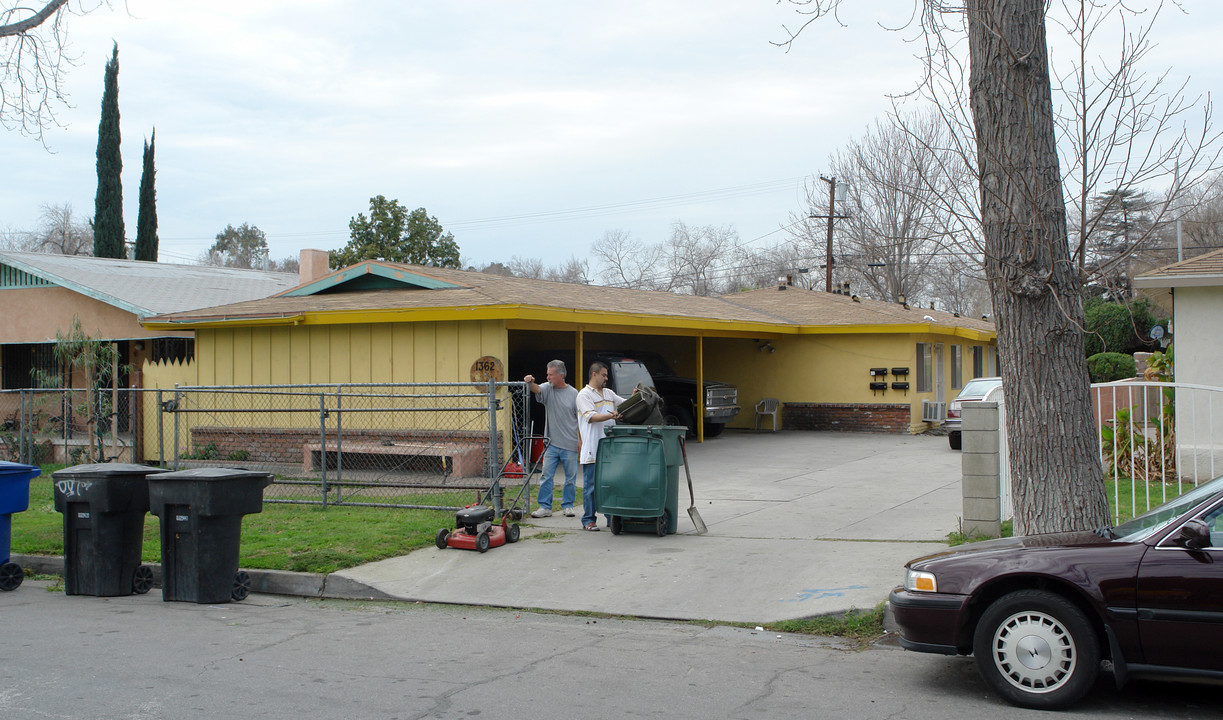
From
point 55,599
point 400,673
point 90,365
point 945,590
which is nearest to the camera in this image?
point 945,590

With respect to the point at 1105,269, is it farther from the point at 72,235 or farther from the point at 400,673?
the point at 72,235

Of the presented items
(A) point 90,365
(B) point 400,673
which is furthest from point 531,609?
(A) point 90,365

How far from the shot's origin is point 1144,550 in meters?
4.96

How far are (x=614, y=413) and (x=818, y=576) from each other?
293 centimetres

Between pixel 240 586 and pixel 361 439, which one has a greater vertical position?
pixel 361 439

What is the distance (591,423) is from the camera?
33.2 ft

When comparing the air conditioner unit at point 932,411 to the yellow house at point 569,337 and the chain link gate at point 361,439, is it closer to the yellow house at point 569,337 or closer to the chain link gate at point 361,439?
the yellow house at point 569,337

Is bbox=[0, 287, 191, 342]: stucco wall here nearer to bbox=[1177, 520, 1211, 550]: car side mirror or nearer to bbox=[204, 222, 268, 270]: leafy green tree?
bbox=[1177, 520, 1211, 550]: car side mirror

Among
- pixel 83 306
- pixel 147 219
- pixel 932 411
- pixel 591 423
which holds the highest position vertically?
pixel 147 219

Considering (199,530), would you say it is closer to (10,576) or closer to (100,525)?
(100,525)

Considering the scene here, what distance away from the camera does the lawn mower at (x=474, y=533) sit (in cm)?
919

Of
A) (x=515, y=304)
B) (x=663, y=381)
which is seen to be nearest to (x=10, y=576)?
(x=515, y=304)

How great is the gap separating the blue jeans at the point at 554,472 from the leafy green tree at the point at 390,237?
1182 inches

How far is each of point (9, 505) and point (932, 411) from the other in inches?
792
